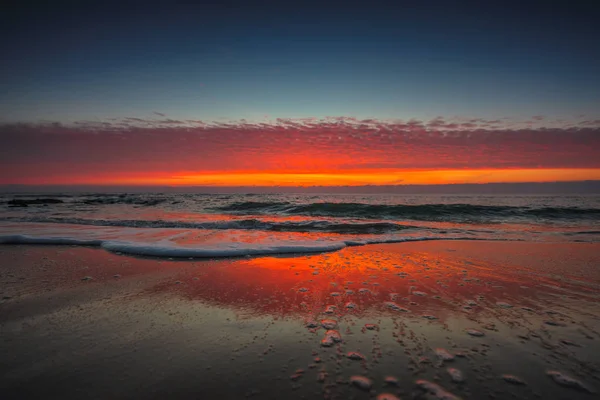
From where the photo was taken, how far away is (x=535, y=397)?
192 cm

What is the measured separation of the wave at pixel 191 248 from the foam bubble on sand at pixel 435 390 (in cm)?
483

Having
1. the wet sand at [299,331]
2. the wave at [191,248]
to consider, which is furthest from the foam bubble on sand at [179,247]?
the wet sand at [299,331]

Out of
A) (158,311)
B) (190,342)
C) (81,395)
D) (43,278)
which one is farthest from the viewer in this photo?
(43,278)

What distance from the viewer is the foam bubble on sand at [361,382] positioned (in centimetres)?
201

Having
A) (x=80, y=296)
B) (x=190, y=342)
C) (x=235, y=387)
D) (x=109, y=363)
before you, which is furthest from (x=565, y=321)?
(x=80, y=296)

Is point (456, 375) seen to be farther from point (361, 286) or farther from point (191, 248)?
point (191, 248)

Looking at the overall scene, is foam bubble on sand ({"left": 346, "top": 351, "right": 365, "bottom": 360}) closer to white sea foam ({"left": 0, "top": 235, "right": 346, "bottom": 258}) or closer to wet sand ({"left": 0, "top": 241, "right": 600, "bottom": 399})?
wet sand ({"left": 0, "top": 241, "right": 600, "bottom": 399})

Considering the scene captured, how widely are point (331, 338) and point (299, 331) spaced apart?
1.08 feet

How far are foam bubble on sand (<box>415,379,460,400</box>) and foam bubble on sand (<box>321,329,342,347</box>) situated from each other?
2.53 ft

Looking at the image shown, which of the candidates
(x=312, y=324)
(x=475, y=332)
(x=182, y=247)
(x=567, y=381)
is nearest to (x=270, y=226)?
(x=182, y=247)

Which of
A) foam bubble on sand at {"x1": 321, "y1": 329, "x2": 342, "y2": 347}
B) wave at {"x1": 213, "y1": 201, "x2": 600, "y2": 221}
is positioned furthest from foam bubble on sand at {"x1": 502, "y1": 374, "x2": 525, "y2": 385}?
wave at {"x1": 213, "y1": 201, "x2": 600, "y2": 221}

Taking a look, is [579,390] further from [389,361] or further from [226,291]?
[226,291]

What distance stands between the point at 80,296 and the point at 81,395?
93.7 inches

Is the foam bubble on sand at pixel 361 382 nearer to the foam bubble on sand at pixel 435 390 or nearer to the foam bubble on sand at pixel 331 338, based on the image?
the foam bubble on sand at pixel 435 390
